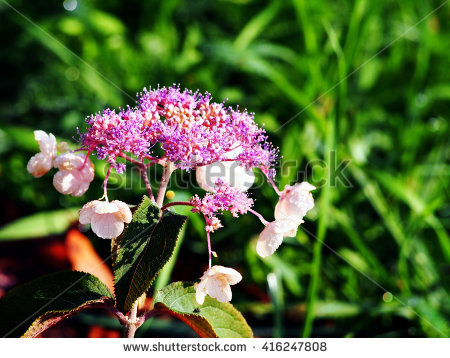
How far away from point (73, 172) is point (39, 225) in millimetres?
654

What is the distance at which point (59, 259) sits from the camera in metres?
1.17

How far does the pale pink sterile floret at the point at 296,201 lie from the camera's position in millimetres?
550

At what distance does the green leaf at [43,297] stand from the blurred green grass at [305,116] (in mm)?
465

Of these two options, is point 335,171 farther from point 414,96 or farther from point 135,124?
point 135,124

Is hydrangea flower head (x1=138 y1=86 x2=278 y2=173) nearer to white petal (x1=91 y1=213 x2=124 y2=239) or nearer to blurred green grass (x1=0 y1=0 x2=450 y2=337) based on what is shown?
white petal (x1=91 y1=213 x2=124 y2=239)

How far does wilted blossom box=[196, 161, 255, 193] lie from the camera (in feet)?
2.00

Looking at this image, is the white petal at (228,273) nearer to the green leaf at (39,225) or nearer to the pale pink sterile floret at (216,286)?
the pale pink sterile floret at (216,286)

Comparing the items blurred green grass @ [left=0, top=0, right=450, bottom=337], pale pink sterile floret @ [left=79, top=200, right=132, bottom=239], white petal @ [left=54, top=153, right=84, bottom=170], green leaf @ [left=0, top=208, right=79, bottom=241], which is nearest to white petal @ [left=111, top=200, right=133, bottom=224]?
pale pink sterile floret @ [left=79, top=200, right=132, bottom=239]

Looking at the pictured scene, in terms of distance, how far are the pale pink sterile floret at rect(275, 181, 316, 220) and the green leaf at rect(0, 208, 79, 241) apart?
0.78 meters

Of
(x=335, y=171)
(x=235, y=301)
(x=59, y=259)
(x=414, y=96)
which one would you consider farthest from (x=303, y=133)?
(x=59, y=259)

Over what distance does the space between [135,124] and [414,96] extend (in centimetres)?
122

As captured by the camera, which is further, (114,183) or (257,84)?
(257,84)

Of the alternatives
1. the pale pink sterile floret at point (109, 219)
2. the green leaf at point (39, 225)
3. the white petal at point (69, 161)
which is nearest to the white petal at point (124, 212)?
the pale pink sterile floret at point (109, 219)

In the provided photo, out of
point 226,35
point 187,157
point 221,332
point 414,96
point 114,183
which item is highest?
point 226,35
